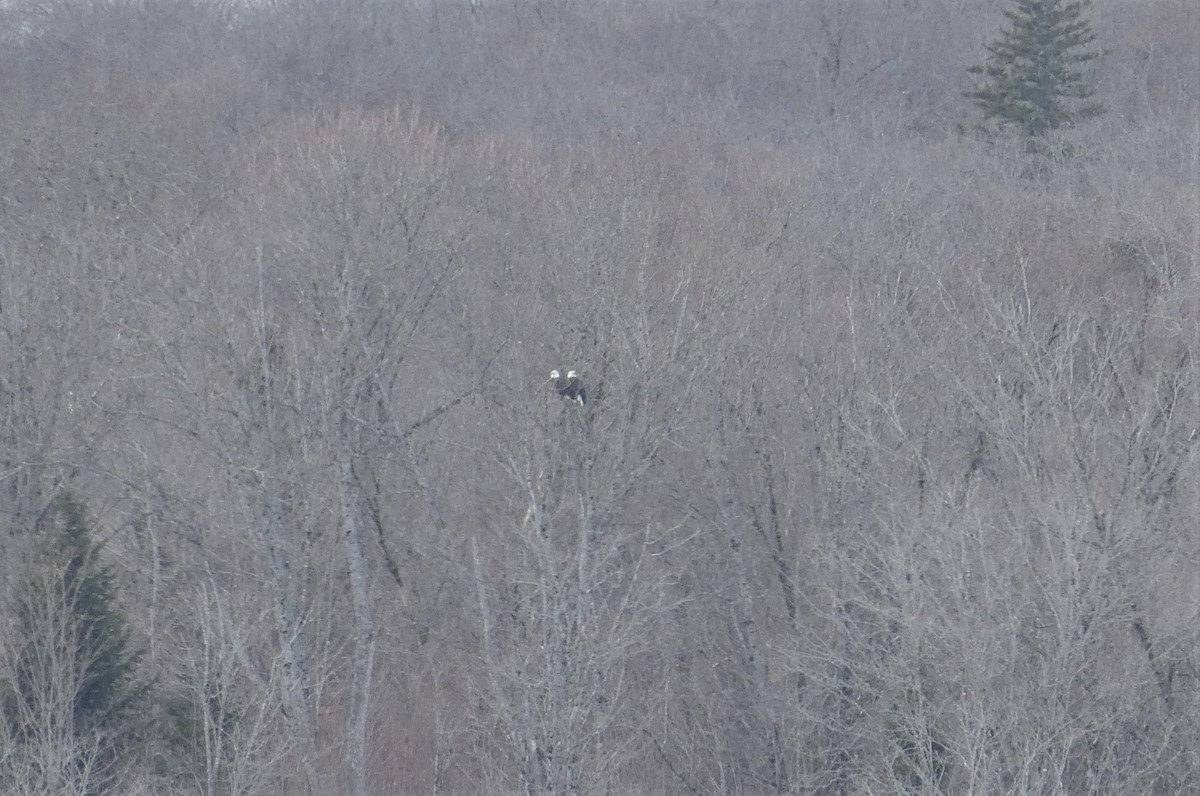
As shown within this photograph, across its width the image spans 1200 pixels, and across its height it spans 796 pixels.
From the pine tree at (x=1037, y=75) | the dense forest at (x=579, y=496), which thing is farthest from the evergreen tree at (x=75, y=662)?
the pine tree at (x=1037, y=75)

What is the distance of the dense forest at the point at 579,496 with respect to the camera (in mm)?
10305

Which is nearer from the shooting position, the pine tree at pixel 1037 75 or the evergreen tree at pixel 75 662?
the evergreen tree at pixel 75 662

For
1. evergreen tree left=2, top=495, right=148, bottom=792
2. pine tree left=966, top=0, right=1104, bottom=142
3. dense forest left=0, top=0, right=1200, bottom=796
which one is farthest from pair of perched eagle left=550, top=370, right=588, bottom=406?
pine tree left=966, top=0, right=1104, bottom=142

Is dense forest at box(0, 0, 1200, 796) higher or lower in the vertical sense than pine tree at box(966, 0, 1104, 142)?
lower

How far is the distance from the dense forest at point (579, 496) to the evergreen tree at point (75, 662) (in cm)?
4

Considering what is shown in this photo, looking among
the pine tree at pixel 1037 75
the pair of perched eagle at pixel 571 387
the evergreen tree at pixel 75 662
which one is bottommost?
the evergreen tree at pixel 75 662

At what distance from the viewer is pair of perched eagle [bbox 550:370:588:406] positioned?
38.2 ft

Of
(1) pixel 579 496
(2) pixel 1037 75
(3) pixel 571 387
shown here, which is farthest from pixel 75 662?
(2) pixel 1037 75

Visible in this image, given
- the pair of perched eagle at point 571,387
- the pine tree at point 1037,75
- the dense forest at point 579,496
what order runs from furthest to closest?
1. the pine tree at point 1037,75
2. the pair of perched eagle at point 571,387
3. the dense forest at point 579,496

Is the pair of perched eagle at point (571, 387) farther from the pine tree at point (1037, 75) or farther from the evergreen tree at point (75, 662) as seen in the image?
the pine tree at point (1037, 75)

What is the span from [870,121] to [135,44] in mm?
15171

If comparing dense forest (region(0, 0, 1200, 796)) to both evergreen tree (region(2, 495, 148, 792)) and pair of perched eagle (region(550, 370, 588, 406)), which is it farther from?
pair of perched eagle (region(550, 370, 588, 406))

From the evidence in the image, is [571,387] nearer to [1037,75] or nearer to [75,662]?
[75,662]

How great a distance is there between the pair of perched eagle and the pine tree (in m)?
15.3
